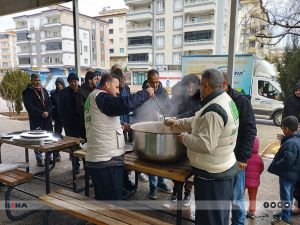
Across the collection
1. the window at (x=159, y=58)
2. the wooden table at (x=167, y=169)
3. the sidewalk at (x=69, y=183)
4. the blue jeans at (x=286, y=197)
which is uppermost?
the window at (x=159, y=58)

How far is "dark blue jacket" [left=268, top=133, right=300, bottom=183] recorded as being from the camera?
8.18ft

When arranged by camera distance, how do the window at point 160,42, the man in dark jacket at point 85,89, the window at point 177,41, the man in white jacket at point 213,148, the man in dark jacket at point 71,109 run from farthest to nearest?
the window at point 160,42 → the window at point 177,41 → the man in dark jacket at point 71,109 → the man in dark jacket at point 85,89 → the man in white jacket at point 213,148

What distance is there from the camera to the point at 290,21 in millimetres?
5527

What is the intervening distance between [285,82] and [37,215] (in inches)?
224

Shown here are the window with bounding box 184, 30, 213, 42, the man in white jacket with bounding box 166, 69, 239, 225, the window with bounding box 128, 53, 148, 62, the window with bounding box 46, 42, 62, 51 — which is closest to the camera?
the man in white jacket with bounding box 166, 69, 239, 225

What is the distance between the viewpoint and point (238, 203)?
2.40 metres

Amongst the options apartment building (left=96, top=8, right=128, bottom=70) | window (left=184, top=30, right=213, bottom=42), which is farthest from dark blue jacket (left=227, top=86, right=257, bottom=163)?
apartment building (left=96, top=8, right=128, bottom=70)

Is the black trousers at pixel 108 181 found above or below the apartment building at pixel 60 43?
A: below

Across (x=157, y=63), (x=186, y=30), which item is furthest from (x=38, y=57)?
(x=186, y=30)

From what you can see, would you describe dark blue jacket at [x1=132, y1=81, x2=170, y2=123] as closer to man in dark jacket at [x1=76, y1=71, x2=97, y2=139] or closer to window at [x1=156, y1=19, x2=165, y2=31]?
man in dark jacket at [x1=76, y1=71, x2=97, y2=139]

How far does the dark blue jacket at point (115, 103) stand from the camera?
1.95 metres

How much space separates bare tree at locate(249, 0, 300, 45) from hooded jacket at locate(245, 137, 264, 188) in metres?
3.91

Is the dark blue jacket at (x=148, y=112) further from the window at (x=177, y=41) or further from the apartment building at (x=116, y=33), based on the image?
the apartment building at (x=116, y=33)

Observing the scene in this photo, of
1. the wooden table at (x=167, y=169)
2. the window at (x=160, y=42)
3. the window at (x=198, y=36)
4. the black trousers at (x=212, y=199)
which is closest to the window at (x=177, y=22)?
the window at (x=198, y=36)
